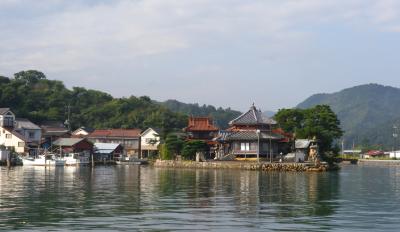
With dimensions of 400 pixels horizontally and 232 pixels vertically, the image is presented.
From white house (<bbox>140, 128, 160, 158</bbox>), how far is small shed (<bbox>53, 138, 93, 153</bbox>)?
12.8 m

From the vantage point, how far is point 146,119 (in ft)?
380

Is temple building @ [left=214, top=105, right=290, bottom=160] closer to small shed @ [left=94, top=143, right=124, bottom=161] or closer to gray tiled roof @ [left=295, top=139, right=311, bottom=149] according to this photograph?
gray tiled roof @ [left=295, top=139, right=311, bottom=149]

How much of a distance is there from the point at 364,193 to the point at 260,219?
14755 mm

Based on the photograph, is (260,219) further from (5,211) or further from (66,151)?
(66,151)

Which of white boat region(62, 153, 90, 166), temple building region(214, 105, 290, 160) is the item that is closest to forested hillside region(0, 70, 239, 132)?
white boat region(62, 153, 90, 166)

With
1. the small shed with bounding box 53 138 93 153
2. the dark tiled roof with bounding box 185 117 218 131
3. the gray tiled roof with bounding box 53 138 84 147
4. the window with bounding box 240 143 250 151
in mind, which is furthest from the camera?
the gray tiled roof with bounding box 53 138 84 147

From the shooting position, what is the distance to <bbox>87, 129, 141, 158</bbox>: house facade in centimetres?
10338

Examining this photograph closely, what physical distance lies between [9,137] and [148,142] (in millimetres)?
23212

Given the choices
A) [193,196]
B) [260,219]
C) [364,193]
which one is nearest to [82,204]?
[193,196]

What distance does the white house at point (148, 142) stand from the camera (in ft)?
332

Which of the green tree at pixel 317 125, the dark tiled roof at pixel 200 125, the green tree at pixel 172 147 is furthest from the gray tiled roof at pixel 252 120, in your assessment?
the dark tiled roof at pixel 200 125

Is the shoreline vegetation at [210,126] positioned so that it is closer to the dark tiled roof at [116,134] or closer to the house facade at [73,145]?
the dark tiled roof at [116,134]

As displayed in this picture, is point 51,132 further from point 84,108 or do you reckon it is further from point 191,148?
point 191,148

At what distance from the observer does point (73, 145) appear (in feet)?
290
